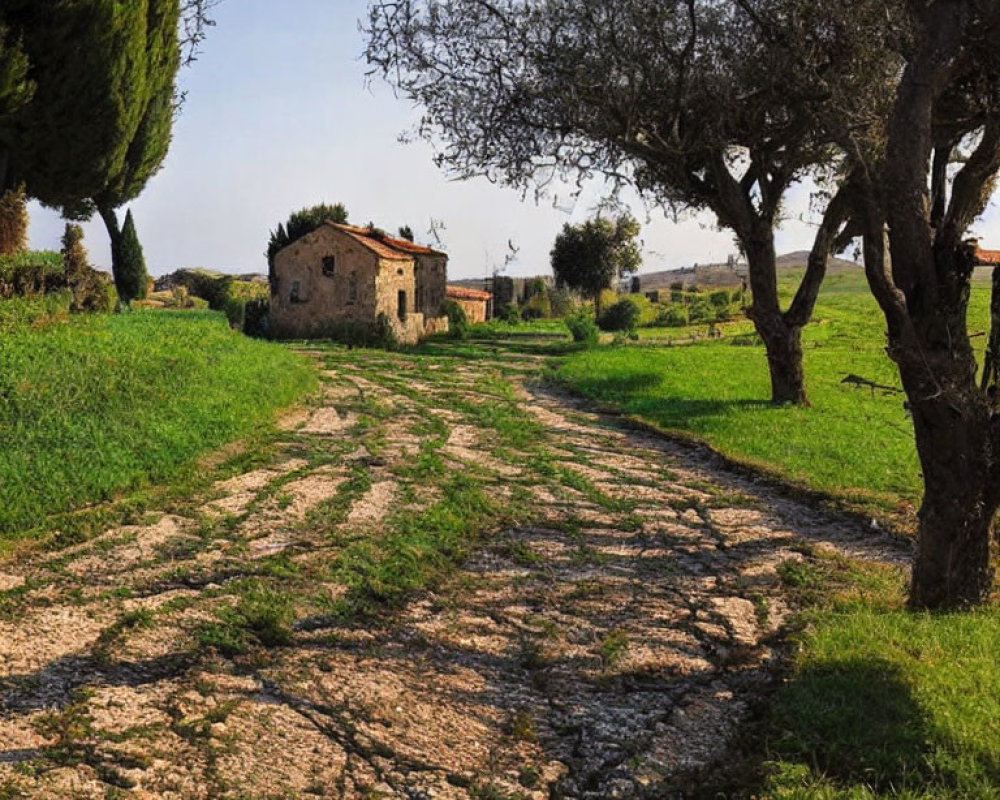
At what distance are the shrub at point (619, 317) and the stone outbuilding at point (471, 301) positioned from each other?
9.23 metres

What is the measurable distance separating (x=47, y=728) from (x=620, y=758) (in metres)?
2.94

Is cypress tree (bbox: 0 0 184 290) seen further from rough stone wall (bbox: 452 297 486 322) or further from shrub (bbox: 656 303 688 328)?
shrub (bbox: 656 303 688 328)

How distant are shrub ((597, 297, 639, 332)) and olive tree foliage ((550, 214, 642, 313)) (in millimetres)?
8206

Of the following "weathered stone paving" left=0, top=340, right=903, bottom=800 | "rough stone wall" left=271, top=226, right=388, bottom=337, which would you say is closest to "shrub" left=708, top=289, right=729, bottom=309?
"rough stone wall" left=271, top=226, right=388, bottom=337

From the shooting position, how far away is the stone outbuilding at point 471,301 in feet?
165

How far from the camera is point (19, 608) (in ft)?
19.2

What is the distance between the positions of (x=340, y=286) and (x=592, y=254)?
21.9 m

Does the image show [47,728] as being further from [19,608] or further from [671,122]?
[671,122]

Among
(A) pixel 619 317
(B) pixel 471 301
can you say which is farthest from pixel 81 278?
(B) pixel 471 301

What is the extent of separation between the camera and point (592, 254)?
50.7m

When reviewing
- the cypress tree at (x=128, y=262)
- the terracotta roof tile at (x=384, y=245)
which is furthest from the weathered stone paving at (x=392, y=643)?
the cypress tree at (x=128, y=262)

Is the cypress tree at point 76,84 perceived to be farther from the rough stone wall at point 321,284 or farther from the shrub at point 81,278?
the rough stone wall at point 321,284

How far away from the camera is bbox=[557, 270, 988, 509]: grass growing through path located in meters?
11.2

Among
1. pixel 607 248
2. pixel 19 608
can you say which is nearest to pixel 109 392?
pixel 19 608
